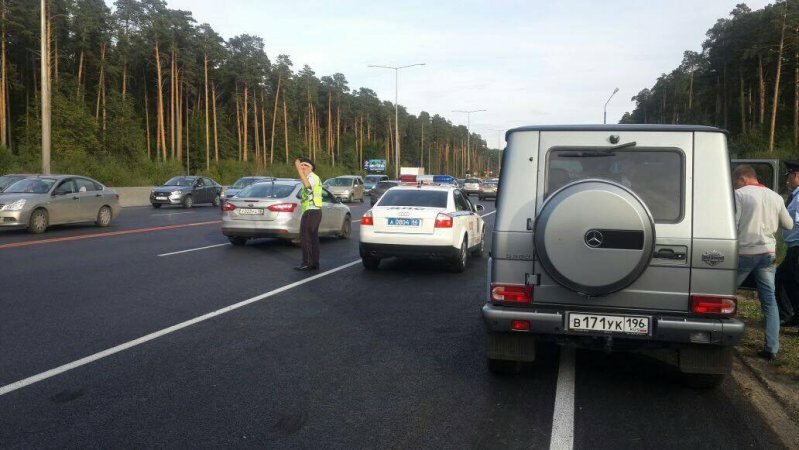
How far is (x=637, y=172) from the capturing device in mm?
4961

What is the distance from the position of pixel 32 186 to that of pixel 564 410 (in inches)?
704

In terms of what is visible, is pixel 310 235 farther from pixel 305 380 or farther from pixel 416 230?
pixel 305 380

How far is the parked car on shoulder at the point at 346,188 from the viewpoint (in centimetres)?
3997

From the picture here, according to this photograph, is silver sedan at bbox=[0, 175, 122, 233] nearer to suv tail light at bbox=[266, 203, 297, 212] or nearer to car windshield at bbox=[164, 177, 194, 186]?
suv tail light at bbox=[266, 203, 297, 212]

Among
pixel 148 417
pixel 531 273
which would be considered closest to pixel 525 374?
pixel 531 273

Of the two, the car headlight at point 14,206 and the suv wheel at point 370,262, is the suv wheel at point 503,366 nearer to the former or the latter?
the suv wheel at point 370,262

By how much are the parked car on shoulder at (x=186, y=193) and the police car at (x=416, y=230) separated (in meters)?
22.3

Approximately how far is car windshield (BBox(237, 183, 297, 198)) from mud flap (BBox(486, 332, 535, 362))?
1021 centimetres

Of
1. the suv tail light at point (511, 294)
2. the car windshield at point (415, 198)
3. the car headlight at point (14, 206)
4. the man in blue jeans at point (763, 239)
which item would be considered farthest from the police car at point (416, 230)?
the car headlight at point (14, 206)

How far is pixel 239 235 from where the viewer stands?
14703 mm

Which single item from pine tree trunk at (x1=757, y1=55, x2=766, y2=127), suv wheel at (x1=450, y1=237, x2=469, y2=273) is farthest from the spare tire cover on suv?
pine tree trunk at (x1=757, y1=55, x2=766, y2=127)

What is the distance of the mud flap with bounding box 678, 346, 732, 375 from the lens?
4918 mm

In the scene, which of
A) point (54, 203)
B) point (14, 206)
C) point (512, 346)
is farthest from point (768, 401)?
point (54, 203)

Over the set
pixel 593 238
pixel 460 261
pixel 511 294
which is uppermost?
pixel 593 238
